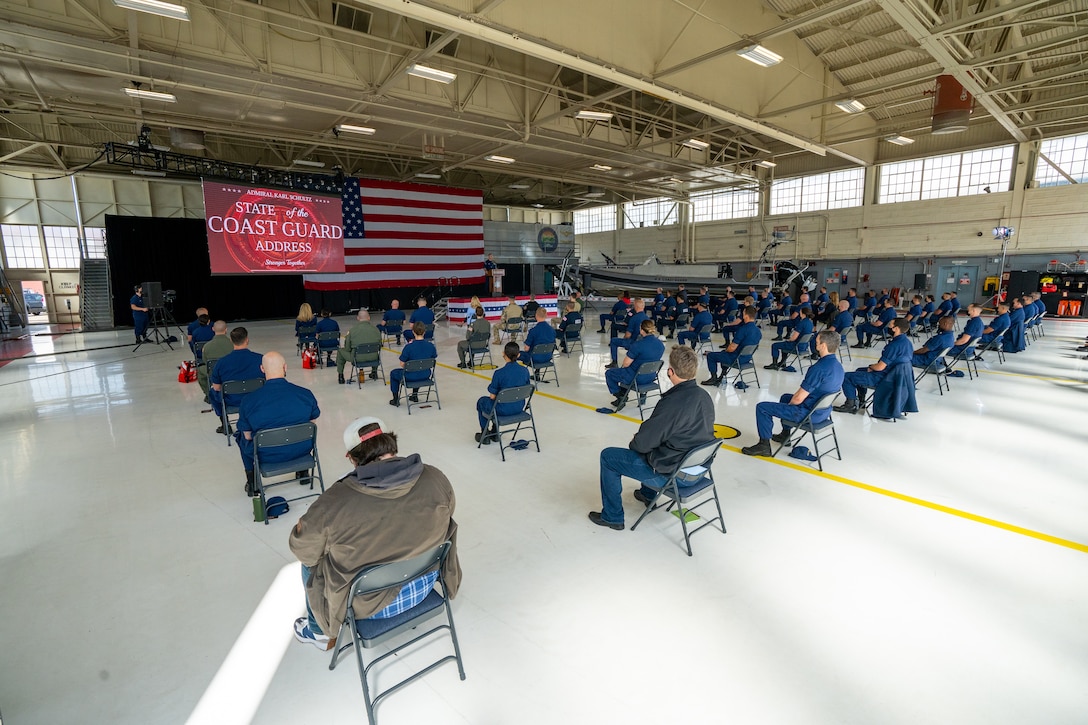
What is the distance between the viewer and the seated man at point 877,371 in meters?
5.64

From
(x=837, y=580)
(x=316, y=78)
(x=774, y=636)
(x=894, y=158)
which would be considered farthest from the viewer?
(x=894, y=158)

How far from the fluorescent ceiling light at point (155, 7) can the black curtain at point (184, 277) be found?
12.8 metres

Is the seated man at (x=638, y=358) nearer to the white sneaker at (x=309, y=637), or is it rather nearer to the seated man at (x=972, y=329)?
the white sneaker at (x=309, y=637)

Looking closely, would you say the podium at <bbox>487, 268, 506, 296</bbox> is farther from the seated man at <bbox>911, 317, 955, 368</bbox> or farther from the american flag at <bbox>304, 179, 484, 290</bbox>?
the seated man at <bbox>911, 317, 955, 368</bbox>

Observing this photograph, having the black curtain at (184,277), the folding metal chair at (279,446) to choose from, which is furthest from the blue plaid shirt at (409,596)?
the black curtain at (184,277)

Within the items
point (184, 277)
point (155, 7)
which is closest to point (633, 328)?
point (155, 7)

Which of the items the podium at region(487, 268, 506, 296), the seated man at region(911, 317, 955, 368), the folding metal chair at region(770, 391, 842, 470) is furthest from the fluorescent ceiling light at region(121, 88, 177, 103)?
the podium at region(487, 268, 506, 296)

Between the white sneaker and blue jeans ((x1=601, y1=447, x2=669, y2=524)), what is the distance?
6.27ft

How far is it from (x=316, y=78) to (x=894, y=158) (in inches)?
787

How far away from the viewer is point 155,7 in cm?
601

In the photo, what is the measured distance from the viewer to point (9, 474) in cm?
449

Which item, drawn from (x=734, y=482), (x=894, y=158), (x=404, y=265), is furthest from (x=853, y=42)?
(x=404, y=265)

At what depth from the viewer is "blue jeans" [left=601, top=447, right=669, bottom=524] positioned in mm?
3217

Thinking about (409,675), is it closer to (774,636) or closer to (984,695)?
(774,636)
